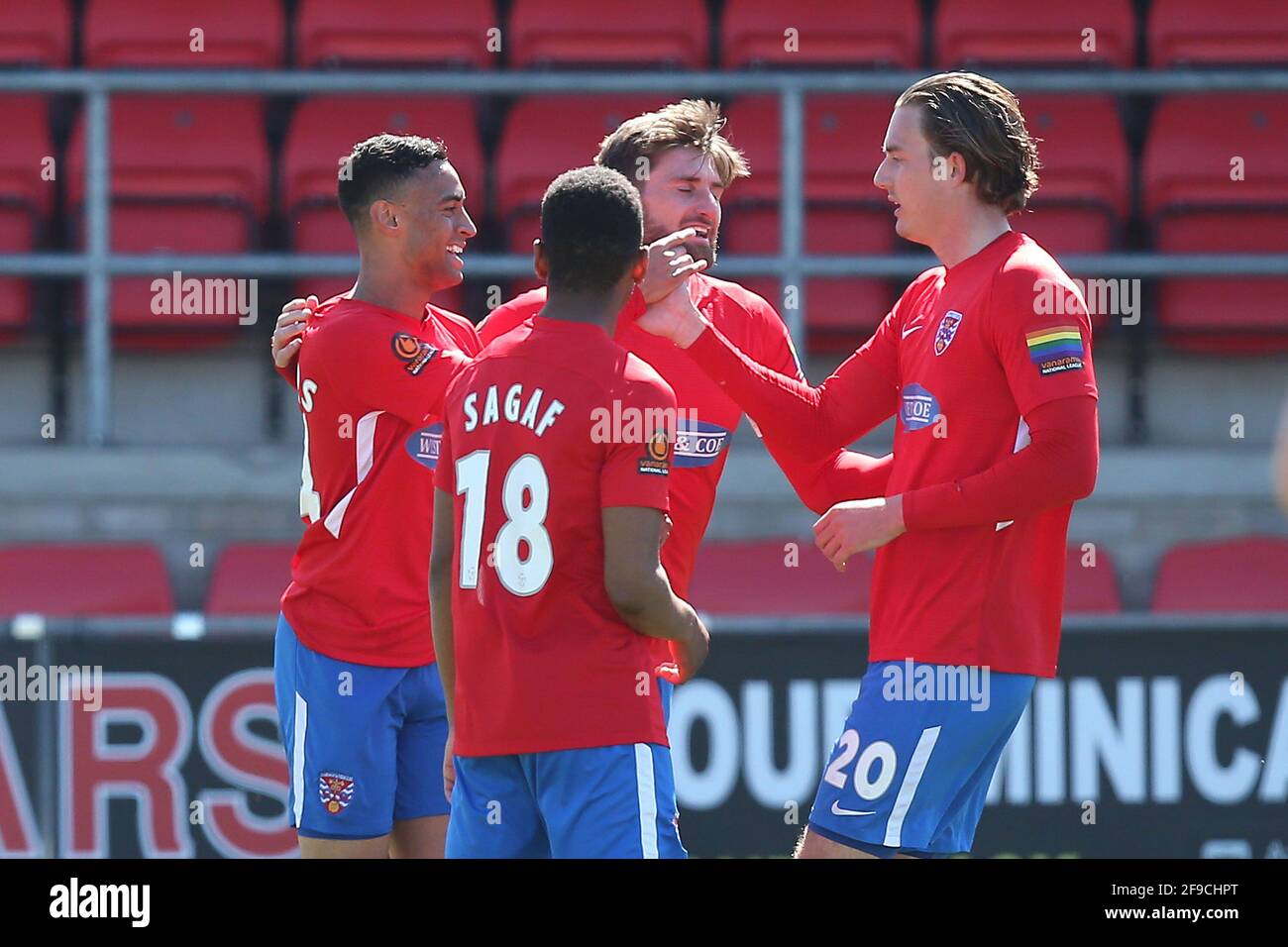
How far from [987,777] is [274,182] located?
495 cm

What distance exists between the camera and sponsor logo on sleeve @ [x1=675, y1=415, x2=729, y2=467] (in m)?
3.93

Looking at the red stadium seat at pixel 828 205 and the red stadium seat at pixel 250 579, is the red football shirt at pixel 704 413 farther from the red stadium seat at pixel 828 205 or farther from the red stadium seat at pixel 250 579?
the red stadium seat at pixel 828 205

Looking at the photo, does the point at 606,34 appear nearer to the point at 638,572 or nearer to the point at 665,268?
the point at 665,268

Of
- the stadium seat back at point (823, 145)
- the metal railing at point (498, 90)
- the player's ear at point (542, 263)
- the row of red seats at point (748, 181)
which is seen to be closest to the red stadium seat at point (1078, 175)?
the row of red seats at point (748, 181)

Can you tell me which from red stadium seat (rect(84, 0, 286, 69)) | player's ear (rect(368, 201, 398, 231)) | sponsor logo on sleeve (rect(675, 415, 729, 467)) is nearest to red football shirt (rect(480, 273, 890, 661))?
sponsor logo on sleeve (rect(675, 415, 729, 467))

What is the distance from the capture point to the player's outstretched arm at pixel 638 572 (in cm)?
316

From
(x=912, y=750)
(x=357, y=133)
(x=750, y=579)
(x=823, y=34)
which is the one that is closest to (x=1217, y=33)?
(x=823, y=34)

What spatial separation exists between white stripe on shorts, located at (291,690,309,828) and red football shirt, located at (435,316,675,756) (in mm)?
913

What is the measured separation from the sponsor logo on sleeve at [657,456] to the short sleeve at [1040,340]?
0.73 meters

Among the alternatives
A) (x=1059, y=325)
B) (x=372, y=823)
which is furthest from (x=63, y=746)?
(x=1059, y=325)

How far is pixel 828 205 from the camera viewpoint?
7371 millimetres

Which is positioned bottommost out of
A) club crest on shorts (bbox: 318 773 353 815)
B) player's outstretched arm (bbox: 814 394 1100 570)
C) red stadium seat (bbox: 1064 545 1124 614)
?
club crest on shorts (bbox: 318 773 353 815)

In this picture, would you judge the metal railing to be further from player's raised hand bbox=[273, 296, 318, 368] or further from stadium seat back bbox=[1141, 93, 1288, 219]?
player's raised hand bbox=[273, 296, 318, 368]
